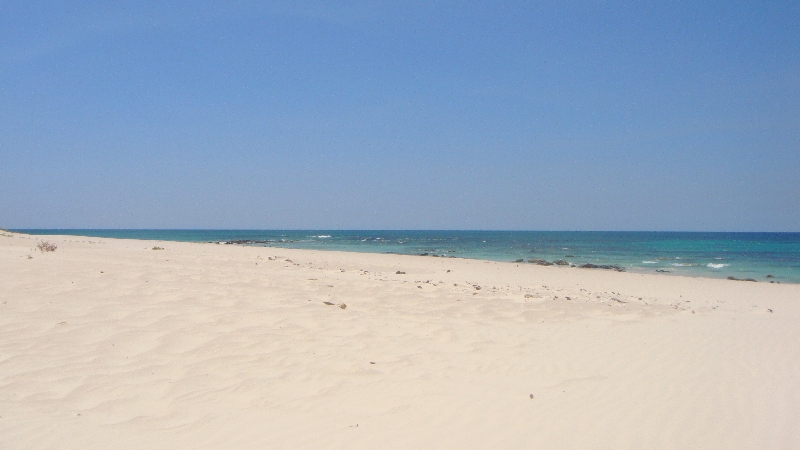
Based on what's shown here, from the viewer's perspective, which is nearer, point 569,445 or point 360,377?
point 569,445

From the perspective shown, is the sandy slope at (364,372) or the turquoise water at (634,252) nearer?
the sandy slope at (364,372)

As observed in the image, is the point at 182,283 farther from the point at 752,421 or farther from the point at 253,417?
the point at 752,421

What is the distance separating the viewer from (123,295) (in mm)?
7570

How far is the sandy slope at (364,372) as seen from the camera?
12.2ft

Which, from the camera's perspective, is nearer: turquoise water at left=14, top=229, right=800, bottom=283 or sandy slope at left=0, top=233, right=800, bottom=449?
sandy slope at left=0, top=233, right=800, bottom=449

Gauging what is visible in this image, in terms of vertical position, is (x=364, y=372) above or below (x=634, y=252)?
below

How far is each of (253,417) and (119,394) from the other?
1245 mm

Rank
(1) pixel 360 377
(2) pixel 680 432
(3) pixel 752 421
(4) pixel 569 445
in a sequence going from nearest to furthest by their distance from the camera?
(4) pixel 569 445 → (2) pixel 680 432 → (3) pixel 752 421 → (1) pixel 360 377

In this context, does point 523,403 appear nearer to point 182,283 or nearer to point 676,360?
point 676,360

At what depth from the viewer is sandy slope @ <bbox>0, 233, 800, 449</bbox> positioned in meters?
3.72

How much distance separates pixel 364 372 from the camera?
16.4 ft

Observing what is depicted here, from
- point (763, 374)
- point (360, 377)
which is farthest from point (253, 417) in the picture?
point (763, 374)

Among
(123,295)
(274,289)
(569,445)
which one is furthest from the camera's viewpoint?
(274,289)

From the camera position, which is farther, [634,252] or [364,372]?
[634,252]
